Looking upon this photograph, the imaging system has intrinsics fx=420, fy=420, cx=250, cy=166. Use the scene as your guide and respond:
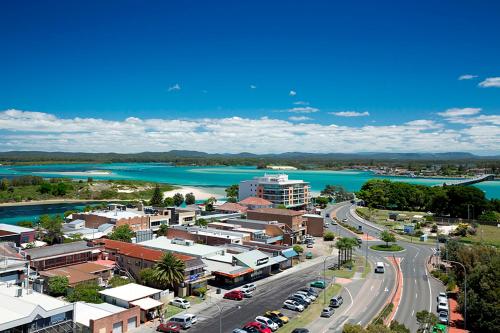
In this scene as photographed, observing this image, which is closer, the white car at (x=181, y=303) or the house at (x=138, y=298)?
the house at (x=138, y=298)

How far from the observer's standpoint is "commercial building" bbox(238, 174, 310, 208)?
103 m

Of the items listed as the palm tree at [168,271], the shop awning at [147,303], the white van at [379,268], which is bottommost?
the white van at [379,268]

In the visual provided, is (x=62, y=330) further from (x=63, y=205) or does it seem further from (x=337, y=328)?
(x=63, y=205)

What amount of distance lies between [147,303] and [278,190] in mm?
72519

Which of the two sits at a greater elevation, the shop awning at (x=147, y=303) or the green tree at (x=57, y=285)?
the green tree at (x=57, y=285)

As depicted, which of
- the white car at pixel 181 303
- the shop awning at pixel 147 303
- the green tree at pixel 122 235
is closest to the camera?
the shop awning at pixel 147 303

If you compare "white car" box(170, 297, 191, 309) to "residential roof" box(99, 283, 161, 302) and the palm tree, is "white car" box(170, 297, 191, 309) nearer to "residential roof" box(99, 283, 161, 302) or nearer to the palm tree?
"residential roof" box(99, 283, 161, 302)

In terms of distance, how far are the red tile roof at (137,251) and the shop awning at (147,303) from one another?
641 cm

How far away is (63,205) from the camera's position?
404ft

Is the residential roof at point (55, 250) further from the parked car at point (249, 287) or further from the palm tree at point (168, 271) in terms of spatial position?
the parked car at point (249, 287)

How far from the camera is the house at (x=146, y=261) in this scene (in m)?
37.6

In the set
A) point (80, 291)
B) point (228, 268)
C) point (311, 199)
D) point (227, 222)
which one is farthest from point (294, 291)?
point (311, 199)

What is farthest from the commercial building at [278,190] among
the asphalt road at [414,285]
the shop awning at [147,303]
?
the shop awning at [147,303]

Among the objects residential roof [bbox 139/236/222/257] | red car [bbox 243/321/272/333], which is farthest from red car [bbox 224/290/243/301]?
residential roof [bbox 139/236/222/257]
